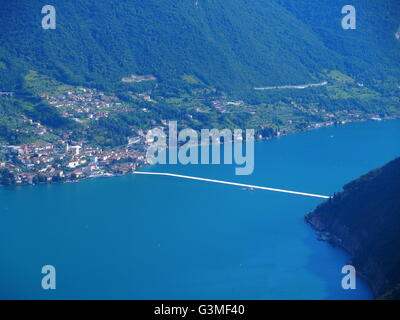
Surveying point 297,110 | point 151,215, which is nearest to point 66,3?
point 297,110

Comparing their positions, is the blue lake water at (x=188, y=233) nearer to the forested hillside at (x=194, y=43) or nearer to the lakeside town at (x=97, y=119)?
the lakeside town at (x=97, y=119)

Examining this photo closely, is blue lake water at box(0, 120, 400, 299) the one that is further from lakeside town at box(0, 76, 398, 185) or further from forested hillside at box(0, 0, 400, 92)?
forested hillside at box(0, 0, 400, 92)

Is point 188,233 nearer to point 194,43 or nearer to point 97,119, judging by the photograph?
point 97,119

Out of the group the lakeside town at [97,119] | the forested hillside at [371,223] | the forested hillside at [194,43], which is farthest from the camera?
the forested hillside at [194,43]

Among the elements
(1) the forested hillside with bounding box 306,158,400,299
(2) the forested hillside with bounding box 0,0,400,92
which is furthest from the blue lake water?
(2) the forested hillside with bounding box 0,0,400,92

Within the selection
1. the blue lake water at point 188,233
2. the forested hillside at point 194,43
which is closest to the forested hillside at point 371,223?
the blue lake water at point 188,233

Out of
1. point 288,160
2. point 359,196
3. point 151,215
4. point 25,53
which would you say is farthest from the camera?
point 25,53

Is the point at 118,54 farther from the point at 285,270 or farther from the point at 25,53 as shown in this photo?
the point at 285,270
